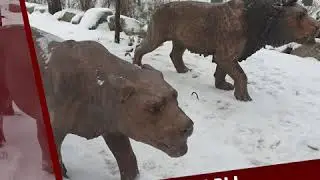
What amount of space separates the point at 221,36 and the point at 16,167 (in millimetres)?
827

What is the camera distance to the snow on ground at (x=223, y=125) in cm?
124

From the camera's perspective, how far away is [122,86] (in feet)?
3.52

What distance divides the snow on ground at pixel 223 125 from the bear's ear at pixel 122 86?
0.16 metres

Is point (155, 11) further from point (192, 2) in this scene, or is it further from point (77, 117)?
point (77, 117)

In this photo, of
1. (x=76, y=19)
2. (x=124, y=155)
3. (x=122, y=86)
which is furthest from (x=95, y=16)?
(x=124, y=155)

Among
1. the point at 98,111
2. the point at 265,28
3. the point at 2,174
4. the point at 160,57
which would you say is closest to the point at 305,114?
the point at 265,28

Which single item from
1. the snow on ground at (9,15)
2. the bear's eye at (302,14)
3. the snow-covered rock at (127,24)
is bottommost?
the bear's eye at (302,14)

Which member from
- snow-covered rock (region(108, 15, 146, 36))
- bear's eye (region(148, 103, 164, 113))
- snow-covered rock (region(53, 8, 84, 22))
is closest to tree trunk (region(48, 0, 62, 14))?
snow-covered rock (region(53, 8, 84, 22))

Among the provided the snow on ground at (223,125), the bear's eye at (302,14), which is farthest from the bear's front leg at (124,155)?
the bear's eye at (302,14)

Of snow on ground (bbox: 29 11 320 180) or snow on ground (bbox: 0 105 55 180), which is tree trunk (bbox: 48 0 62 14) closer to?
snow on ground (bbox: 29 11 320 180)

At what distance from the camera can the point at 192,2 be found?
1490 millimetres

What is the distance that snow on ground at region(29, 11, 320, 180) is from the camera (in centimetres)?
124

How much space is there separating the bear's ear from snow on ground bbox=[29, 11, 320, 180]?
0.51 feet

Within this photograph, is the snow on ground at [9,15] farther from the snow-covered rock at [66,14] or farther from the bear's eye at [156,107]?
the bear's eye at [156,107]
